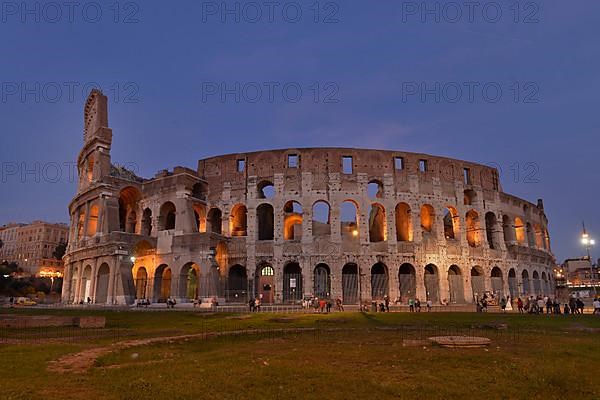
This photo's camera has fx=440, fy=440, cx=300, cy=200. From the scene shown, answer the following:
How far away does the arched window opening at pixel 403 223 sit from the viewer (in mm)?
36875

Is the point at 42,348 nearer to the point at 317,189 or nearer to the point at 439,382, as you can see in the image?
the point at 439,382

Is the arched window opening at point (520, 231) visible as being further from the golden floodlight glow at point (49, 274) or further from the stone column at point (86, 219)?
the golden floodlight glow at point (49, 274)

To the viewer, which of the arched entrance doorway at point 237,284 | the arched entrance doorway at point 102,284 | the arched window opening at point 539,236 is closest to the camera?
the arched entrance doorway at point 237,284

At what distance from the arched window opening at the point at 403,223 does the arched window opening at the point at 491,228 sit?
335 inches

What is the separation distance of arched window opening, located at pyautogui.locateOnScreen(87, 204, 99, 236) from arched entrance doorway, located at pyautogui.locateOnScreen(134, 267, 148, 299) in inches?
213

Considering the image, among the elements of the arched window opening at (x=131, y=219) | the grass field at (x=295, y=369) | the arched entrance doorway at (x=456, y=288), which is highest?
the arched window opening at (x=131, y=219)

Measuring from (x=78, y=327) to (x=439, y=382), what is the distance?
12303 millimetres

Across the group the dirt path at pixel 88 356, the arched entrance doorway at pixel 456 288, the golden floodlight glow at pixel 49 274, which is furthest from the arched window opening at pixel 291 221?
the golden floodlight glow at pixel 49 274

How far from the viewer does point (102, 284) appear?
116ft

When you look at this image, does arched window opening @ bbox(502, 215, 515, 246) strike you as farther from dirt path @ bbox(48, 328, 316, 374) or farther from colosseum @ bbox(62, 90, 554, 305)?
dirt path @ bbox(48, 328, 316, 374)

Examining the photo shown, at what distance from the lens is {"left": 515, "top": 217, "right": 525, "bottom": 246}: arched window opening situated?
145 feet

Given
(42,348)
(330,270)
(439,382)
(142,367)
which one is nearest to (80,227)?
(330,270)

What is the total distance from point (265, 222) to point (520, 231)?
25951mm

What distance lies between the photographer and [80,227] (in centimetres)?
4325
